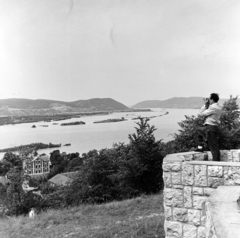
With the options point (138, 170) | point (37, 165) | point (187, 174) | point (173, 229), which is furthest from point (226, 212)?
point (37, 165)

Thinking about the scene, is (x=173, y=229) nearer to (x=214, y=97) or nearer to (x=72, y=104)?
(x=214, y=97)

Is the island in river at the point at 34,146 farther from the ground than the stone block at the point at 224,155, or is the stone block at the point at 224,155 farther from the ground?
the stone block at the point at 224,155

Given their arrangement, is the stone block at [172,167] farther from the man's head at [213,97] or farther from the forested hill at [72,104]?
the forested hill at [72,104]

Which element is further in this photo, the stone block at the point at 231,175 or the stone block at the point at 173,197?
the stone block at the point at 173,197

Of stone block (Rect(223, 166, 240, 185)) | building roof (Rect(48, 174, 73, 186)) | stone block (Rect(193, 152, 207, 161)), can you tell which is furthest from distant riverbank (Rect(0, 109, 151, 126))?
stone block (Rect(223, 166, 240, 185))

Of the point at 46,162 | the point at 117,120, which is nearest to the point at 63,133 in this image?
the point at 46,162

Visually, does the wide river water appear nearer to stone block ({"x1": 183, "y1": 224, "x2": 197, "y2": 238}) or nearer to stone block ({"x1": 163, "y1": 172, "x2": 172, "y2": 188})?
stone block ({"x1": 163, "y1": 172, "x2": 172, "y2": 188})

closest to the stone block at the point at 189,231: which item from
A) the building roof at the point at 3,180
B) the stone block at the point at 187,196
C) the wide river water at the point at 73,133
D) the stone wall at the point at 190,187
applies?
the stone wall at the point at 190,187
